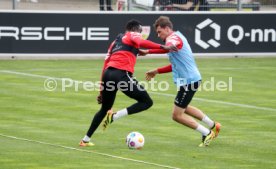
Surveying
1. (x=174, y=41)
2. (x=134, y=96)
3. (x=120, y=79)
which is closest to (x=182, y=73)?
(x=174, y=41)

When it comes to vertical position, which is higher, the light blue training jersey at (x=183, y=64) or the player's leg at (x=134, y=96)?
the light blue training jersey at (x=183, y=64)

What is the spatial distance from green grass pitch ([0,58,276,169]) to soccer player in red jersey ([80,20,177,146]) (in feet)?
1.66

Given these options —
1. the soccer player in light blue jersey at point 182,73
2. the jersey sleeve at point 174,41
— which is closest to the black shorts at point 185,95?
the soccer player in light blue jersey at point 182,73

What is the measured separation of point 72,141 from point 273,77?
11927mm

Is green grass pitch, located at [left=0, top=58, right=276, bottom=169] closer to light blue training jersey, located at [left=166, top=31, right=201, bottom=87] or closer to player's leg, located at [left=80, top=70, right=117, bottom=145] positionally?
player's leg, located at [left=80, top=70, right=117, bottom=145]

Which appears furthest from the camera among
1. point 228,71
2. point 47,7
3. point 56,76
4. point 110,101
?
point 47,7

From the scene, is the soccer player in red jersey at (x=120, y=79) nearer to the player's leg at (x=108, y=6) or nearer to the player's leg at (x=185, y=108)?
the player's leg at (x=185, y=108)

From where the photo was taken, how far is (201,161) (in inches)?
514

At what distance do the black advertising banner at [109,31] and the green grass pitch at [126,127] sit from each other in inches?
74.5

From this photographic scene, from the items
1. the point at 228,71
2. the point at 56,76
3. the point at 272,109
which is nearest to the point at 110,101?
the point at 272,109

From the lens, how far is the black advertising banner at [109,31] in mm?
28062

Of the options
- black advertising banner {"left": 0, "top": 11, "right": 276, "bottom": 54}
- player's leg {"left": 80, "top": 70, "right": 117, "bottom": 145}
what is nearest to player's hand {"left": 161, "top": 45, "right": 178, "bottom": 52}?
player's leg {"left": 80, "top": 70, "right": 117, "bottom": 145}

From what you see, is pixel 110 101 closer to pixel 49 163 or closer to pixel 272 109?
pixel 49 163

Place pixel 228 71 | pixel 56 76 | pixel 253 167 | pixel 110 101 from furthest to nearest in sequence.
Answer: pixel 228 71, pixel 56 76, pixel 110 101, pixel 253 167
